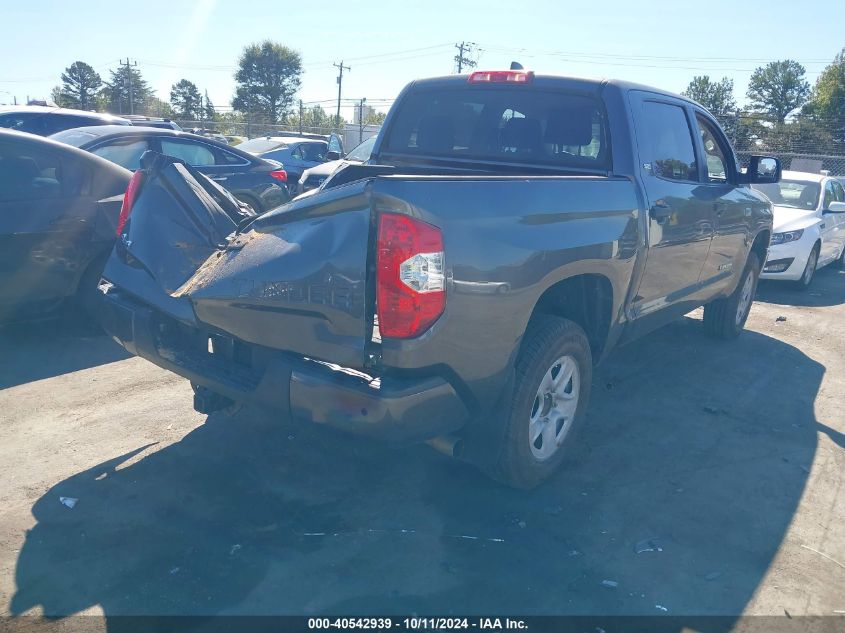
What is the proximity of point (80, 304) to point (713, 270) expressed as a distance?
495cm

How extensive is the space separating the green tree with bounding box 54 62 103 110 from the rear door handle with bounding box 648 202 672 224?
69.8 metres

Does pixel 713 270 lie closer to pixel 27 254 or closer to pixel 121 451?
pixel 121 451

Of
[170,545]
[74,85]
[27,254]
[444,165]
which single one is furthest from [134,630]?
[74,85]

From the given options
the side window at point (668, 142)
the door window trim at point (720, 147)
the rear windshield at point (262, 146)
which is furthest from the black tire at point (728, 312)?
the rear windshield at point (262, 146)

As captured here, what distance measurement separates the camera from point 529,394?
348 cm

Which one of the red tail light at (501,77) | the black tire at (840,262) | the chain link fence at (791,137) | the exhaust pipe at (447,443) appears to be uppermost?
the chain link fence at (791,137)

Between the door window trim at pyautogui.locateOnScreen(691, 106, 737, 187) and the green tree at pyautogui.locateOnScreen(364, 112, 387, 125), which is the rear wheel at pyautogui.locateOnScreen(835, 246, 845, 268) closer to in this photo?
the door window trim at pyautogui.locateOnScreen(691, 106, 737, 187)

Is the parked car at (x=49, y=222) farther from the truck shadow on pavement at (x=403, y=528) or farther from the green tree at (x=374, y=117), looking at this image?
the green tree at (x=374, y=117)

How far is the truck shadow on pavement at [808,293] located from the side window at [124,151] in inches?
312

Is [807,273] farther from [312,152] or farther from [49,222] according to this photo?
[312,152]

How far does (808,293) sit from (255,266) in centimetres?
917

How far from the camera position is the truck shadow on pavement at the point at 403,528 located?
2910mm

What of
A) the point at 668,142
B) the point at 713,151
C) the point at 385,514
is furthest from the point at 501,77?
the point at 385,514

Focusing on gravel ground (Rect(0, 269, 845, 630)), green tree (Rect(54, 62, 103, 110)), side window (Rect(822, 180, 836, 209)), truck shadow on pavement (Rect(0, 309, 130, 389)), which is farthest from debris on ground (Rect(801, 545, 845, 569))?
green tree (Rect(54, 62, 103, 110))
